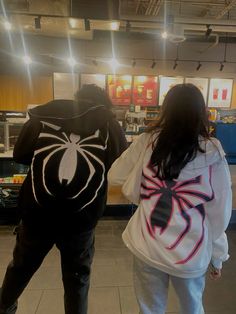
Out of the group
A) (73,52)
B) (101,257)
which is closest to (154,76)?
(73,52)

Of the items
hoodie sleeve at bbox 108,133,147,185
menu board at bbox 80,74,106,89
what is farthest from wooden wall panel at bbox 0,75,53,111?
hoodie sleeve at bbox 108,133,147,185

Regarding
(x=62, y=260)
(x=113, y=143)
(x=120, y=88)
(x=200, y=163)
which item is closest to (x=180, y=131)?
(x=200, y=163)

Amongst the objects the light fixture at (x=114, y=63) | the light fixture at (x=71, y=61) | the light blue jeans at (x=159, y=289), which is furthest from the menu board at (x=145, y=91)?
the light blue jeans at (x=159, y=289)

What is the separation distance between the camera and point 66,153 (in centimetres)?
138

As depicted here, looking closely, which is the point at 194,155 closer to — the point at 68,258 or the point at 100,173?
the point at 100,173

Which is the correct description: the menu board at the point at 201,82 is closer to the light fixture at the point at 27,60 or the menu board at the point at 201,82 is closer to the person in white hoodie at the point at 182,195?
the light fixture at the point at 27,60

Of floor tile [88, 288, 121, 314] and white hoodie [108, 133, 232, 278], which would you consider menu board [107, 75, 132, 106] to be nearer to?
floor tile [88, 288, 121, 314]

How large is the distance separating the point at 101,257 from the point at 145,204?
168cm

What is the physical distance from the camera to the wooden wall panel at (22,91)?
264 inches

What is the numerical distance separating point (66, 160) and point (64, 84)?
227 inches

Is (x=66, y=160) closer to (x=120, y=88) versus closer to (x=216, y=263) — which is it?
(x=216, y=263)

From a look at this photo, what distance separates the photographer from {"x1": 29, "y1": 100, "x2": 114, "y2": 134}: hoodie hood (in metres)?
1.39

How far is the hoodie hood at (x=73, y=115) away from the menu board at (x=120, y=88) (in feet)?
18.0

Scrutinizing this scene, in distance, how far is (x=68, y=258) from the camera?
4.99ft
